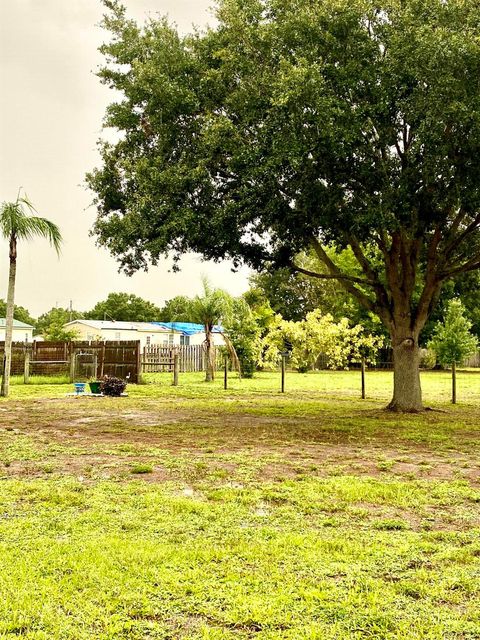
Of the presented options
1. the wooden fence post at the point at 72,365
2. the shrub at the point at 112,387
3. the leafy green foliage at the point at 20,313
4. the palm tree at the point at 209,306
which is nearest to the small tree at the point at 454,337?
the palm tree at the point at 209,306

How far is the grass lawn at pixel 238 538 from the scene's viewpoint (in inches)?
113

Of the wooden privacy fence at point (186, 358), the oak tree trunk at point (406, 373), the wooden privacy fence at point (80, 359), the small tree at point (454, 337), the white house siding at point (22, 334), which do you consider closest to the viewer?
the oak tree trunk at point (406, 373)

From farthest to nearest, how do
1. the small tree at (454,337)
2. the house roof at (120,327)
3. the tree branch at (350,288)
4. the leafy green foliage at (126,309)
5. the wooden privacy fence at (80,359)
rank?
the leafy green foliage at (126,309)
the house roof at (120,327)
the small tree at (454,337)
the wooden privacy fence at (80,359)
the tree branch at (350,288)

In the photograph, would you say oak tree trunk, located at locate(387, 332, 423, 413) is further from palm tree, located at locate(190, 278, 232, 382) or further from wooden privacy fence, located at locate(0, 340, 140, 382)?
palm tree, located at locate(190, 278, 232, 382)

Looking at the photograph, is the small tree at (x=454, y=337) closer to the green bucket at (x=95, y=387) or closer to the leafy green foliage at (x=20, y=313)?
the green bucket at (x=95, y=387)

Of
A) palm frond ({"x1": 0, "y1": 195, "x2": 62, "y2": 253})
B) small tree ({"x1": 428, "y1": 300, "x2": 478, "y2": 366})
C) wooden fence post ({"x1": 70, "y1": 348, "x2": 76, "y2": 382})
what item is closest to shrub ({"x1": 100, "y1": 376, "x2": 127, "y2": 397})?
palm frond ({"x1": 0, "y1": 195, "x2": 62, "y2": 253})

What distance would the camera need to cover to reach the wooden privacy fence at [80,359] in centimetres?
2419

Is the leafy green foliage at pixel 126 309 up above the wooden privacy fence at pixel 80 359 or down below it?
above

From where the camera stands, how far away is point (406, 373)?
13.8 m

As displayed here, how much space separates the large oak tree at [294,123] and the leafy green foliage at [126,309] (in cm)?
6102

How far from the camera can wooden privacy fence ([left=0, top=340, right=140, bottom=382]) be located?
79.4 ft

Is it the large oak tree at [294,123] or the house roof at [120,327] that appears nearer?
the large oak tree at [294,123]

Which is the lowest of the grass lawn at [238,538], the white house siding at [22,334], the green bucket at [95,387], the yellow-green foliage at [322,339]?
the grass lawn at [238,538]

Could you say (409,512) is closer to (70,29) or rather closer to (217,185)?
(217,185)
